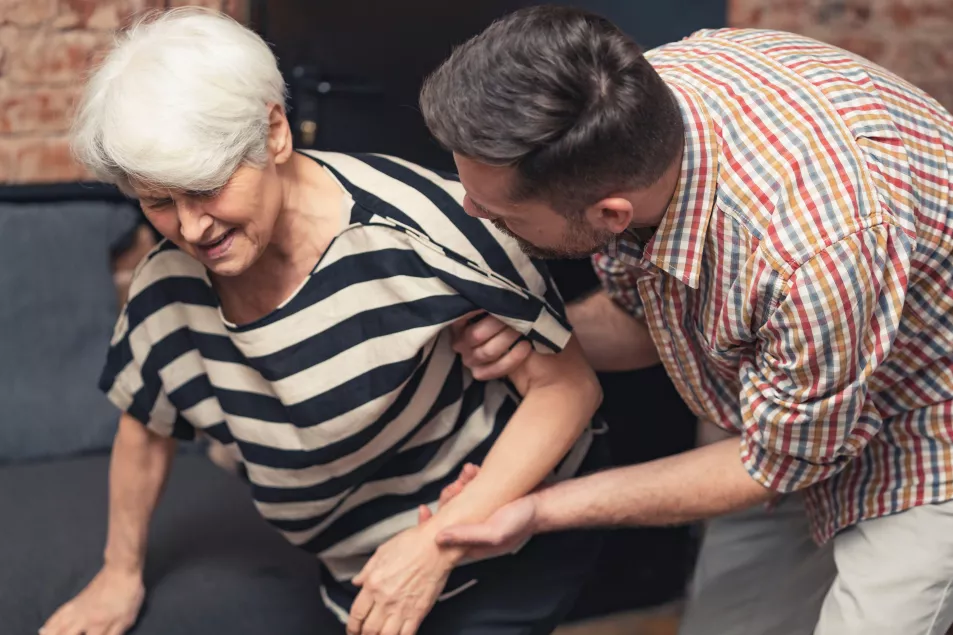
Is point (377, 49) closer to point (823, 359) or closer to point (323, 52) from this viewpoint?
point (323, 52)

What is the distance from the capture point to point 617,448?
2477mm

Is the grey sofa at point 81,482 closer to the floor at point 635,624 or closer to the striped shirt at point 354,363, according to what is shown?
the striped shirt at point 354,363

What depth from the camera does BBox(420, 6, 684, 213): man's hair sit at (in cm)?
115

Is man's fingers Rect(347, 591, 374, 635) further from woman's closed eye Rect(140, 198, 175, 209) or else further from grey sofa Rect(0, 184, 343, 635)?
woman's closed eye Rect(140, 198, 175, 209)

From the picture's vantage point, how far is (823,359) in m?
1.22

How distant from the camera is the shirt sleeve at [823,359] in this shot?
1178 mm

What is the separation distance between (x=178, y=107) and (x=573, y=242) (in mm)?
506

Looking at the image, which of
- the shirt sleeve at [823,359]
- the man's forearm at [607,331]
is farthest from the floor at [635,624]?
the shirt sleeve at [823,359]

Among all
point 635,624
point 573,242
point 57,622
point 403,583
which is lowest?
point 635,624

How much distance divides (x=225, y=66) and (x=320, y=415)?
0.48m

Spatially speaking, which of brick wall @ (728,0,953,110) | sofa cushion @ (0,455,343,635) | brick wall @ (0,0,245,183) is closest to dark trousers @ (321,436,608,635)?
sofa cushion @ (0,455,343,635)

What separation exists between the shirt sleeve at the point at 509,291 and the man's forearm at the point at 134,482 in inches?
22.8

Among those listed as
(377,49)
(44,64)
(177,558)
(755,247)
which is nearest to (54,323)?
(44,64)

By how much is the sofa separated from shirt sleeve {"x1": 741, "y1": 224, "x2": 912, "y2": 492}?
0.83m
